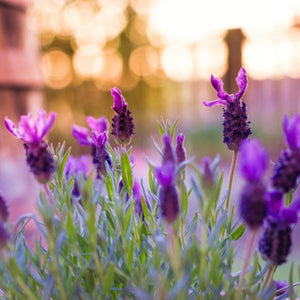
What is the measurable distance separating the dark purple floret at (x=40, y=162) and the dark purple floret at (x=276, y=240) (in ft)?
0.89

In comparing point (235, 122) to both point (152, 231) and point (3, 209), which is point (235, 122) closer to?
point (152, 231)

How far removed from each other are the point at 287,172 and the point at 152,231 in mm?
210

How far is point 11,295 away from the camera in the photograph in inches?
25.0

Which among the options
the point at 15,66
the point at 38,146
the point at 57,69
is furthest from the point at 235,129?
the point at 57,69

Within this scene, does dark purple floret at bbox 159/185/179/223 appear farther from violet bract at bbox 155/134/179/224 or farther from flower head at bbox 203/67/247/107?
flower head at bbox 203/67/247/107

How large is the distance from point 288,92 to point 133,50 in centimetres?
226

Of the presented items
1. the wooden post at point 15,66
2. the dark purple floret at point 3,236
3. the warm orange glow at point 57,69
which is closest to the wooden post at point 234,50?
the warm orange glow at point 57,69

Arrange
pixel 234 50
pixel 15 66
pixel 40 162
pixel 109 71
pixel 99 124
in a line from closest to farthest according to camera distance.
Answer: pixel 40 162 → pixel 99 124 → pixel 15 66 → pixel 234 50 → pixel 109 71

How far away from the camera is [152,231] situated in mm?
667

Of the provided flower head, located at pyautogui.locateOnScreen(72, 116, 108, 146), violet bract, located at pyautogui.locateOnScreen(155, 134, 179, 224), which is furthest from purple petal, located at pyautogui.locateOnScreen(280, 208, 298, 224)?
flower head, located at pyautogui.locateOnScreen(72, 116, 108, 146)

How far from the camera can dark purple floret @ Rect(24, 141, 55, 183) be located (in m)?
0.62

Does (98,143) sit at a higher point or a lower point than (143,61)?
lower

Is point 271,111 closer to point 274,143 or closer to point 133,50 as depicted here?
point 274,143

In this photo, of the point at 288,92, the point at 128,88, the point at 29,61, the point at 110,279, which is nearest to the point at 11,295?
the point at 110,279
